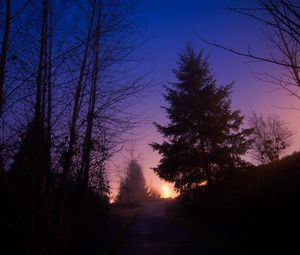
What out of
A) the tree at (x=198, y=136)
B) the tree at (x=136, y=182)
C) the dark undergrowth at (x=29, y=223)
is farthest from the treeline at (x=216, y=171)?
the tree at (x=136, y=182)

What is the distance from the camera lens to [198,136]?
53.7 ft

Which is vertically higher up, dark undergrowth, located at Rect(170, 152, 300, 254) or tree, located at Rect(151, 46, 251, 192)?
tree, located at Rect(151, 46, 251, 192)

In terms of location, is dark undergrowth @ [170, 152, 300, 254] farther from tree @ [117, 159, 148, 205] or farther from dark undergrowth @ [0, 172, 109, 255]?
tree @ [117, 159, 148, 205]

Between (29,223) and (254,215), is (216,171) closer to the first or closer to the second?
(254,215)

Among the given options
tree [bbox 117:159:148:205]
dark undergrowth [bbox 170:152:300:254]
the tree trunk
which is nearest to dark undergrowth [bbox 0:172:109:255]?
the tree trunk

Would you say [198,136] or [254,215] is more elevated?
[198,136]

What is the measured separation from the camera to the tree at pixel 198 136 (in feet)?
51.6

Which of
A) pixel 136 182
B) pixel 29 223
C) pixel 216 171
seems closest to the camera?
pixel 29 223

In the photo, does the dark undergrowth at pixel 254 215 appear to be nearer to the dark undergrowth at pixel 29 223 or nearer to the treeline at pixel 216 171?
the treeline at pixel 216 171

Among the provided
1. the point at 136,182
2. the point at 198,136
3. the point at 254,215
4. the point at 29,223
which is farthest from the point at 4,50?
the point at 136,182

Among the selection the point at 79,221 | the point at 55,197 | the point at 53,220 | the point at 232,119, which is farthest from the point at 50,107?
the point at 232,119

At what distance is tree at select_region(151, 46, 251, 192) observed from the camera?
15.7m

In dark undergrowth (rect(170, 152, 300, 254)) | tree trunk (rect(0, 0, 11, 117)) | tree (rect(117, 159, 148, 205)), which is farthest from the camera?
tree (rect(117, 159, 148, 205))

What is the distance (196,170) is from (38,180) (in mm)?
12522
